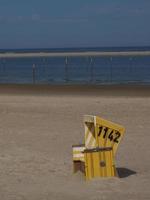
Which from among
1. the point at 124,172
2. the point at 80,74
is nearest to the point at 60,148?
the point at 124,172

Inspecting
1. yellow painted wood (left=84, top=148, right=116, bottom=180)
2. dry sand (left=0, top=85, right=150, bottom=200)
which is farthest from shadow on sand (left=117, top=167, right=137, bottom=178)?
yellow painted wood (left=84, top=148, right=116, bottom=180)

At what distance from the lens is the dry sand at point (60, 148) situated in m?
8.88

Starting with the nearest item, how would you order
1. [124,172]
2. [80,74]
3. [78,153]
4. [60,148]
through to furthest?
[78,153] → [124,172] → [60,148] → [80,74]

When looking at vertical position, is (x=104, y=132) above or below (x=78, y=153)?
above

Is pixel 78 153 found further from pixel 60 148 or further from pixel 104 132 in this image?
pixel 60 148

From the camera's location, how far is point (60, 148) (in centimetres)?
1260

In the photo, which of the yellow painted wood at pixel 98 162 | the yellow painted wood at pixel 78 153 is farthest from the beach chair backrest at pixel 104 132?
the yellow painted wood at pixel 98 162

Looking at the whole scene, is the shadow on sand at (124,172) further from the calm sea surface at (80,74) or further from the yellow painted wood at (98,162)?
the calm sea surface at (80,74)

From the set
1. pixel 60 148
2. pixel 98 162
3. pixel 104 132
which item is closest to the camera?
pixel 98 162

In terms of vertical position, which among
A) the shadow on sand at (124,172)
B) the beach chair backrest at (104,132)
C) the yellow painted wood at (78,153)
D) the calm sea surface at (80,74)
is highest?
the calm sea surface at (80,74)

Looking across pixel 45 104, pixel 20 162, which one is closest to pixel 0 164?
pixel 20 162

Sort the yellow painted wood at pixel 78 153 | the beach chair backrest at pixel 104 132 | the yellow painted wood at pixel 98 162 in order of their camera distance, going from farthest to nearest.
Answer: the yellow painted wood at pixel 78 153 < the beach chair backrest at pixel 104 132 < the yellow painted wood at pixel 98 162

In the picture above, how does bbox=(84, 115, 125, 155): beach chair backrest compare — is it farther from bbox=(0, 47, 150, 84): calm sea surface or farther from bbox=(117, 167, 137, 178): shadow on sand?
bbox=(0, 47, 150, 84): calm sea surface

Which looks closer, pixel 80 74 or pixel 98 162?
pixel 98 162
